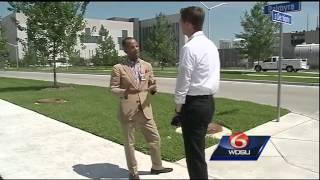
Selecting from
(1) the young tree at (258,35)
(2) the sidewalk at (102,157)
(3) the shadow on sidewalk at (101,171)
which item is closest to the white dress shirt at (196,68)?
(2) the sidewalk at (102,157)

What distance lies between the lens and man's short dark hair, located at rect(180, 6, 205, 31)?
3602mm

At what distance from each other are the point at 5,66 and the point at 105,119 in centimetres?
253

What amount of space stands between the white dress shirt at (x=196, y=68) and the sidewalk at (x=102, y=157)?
2.63ft

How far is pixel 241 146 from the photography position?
375 cm

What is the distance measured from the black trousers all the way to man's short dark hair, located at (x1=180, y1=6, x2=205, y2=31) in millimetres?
616

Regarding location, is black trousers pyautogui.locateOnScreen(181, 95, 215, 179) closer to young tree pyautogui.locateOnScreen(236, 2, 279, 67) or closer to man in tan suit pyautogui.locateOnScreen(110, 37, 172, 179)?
man in tan suit pyautogui.locateOnScreen(110, 37, 172, 179)

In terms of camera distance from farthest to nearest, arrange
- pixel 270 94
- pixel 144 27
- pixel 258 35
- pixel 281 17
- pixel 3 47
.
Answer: pixel 258 35, pixel 270 94, pixel 281 17, pixel 3 47, pixel 144 27

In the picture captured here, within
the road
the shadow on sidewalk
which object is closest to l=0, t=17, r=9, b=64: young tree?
the road

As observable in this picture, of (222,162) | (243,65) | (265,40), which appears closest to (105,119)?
(222,162)

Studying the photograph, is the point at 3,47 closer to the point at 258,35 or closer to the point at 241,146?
the point at 241,146

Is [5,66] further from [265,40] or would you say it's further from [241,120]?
[265,40]

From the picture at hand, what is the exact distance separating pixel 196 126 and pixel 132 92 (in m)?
1.06

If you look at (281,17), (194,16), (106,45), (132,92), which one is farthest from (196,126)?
(281,17)

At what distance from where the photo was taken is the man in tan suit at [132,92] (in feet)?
14.9
